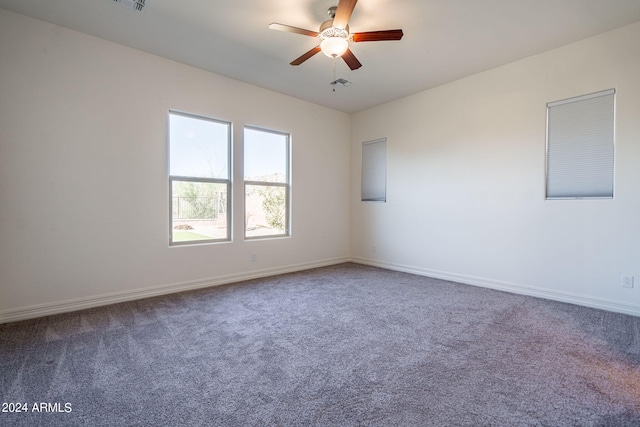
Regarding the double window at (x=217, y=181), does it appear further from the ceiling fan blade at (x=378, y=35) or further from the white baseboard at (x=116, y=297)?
the ceiling fan blade at (x=378, y=35)

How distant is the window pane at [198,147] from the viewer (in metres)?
3.93

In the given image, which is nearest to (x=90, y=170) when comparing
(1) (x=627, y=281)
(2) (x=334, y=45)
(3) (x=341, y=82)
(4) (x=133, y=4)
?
(4) (x=133, y=4)

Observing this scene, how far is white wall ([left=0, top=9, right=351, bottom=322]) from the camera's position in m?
2.90

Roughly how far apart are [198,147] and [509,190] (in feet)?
14.2

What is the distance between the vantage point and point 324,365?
2.10 m

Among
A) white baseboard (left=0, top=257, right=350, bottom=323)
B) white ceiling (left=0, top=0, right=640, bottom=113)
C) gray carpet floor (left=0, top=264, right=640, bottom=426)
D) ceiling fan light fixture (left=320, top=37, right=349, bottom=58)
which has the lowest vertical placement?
gray carpet floor (left=0, top=264, right=640, bottom=426)

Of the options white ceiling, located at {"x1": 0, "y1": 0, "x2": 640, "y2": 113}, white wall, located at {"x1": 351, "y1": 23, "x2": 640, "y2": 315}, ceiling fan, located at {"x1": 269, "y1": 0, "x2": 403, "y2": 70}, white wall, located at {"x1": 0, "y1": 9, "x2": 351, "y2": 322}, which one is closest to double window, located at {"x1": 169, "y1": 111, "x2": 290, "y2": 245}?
white wall, located at {"x1": 0, "y1": 9, "x2": 351, "y2": 322}

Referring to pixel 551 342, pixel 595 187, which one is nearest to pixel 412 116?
pixel 595 187

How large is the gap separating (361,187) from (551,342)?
13.0 ft

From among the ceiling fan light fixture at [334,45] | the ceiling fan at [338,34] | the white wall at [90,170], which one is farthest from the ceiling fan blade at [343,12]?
the white wall at [90,170]

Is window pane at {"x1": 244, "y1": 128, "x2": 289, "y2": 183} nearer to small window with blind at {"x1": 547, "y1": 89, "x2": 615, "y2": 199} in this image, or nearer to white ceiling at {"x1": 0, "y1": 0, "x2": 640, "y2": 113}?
white ceiling at {"x1": 0, "y1": 0, "x2": 640, "y2": 113}

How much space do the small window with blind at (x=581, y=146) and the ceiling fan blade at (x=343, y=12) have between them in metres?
2.86

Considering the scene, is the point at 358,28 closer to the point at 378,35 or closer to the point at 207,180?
the point at 378,35

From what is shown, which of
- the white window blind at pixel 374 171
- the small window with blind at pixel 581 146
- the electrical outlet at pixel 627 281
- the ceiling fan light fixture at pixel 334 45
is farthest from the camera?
the white window blind at pixel 374 171
